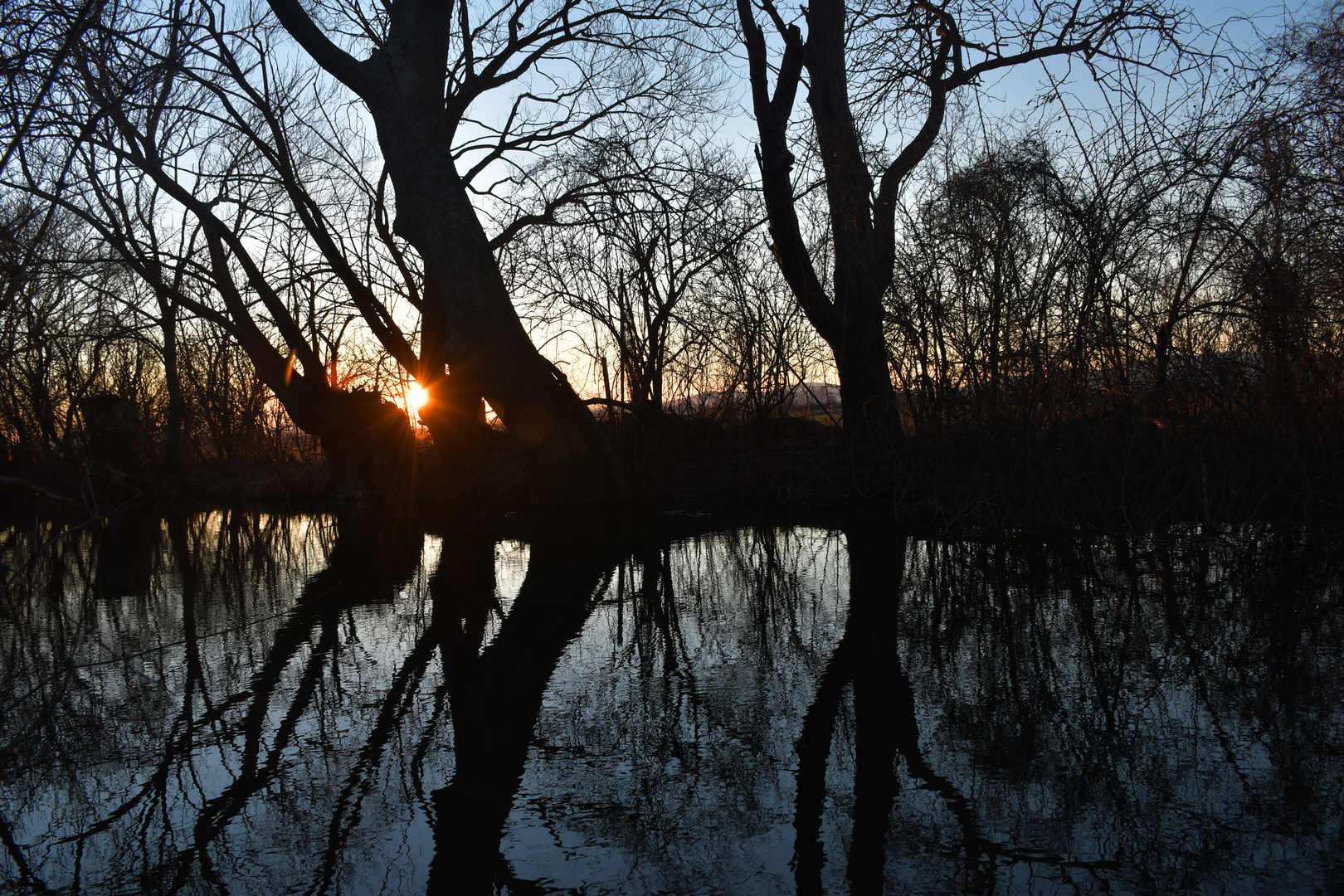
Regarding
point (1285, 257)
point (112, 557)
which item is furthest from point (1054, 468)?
point (112, 557)

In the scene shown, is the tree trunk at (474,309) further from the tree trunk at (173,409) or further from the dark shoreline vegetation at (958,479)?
the tree trunk at (173,409)

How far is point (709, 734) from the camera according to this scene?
2.80 meters

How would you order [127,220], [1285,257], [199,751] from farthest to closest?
[127,220] < [1285,257] < [199,751]

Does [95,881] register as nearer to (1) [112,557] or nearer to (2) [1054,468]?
(2) [1054,468]

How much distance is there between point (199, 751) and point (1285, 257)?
703 cm

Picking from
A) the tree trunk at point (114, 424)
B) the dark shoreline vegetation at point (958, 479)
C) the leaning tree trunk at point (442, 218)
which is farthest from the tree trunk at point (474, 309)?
the tree trunk at point (114, 424)

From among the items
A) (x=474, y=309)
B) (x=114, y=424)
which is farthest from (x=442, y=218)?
(x=114, y=424)

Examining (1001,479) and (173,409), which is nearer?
(1001,479)

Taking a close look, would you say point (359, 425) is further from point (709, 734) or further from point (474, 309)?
point (709, 734)

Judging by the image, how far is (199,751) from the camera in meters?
2.85

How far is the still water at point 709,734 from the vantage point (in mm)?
2049

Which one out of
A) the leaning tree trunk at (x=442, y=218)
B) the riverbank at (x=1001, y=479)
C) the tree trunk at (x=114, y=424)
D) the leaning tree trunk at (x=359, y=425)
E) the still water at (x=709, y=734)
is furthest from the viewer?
the tree trunk at (x=114, y=424)

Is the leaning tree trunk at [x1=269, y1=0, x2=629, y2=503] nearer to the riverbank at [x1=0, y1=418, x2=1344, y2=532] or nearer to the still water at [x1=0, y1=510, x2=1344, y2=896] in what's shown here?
the riverbank at [x1=0, y1=418, x2=1344, y2=532]

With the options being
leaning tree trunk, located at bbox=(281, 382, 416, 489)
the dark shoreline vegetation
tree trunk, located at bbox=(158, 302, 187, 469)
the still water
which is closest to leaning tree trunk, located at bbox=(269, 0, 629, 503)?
Result: the dark shoreline vegetation
